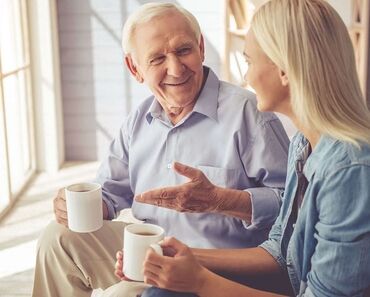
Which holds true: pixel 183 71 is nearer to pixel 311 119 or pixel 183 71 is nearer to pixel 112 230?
pixel 112 230

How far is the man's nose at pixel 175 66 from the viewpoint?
167cm

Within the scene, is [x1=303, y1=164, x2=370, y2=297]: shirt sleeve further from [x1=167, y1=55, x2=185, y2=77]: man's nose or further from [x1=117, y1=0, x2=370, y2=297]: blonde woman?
[x1=167, y1=55, x2=185, y2=77]: man's nose

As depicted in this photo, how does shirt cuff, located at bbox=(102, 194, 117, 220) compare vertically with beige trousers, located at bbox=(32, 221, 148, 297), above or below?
above

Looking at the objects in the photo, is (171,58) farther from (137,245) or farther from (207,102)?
(137,245)

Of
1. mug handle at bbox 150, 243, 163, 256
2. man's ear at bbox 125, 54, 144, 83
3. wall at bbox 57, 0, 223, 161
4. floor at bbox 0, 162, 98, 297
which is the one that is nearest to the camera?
mug handle at bbox 150, 243, 163, 256

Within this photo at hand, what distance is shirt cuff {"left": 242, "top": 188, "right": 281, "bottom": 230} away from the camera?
154cm

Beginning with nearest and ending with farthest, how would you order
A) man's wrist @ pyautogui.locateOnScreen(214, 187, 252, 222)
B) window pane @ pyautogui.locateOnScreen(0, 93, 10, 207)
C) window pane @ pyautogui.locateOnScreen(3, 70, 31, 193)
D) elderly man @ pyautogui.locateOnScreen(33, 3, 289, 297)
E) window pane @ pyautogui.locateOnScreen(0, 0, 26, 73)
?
man's wrist @ pyautogui.locateOnScreen(214, 187, 252, 222)
elderly man @ pyautogui.locateOnScreen(33, 3, 289, 297)
window pane @ pyautogui.locateOnScreen(0, 93, 10, 207)
window pane @ pyautogui.locateOnScreen(0, 0, 26, 73)
window pane @ pyautogui.locateOnScreen(3, 70, 31, 193)

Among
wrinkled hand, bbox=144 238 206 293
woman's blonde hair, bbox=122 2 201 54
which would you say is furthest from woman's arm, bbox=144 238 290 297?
woman's blonde hair, bbox=122 2 201 54

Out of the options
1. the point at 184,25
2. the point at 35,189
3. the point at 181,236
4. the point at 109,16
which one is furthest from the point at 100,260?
the point at 109,16

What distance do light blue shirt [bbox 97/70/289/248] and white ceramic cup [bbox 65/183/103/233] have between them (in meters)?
0.26

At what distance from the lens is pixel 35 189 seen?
3.75 meters

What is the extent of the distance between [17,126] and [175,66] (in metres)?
2.46

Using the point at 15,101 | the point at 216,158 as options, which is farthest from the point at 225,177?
the point at 15,101

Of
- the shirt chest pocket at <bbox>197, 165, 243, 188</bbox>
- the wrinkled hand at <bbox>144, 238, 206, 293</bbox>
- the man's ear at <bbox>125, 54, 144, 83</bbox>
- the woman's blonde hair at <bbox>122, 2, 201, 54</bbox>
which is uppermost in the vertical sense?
the woman's blonde hair at <bbox>122, 2, 201, 54</bbox>
